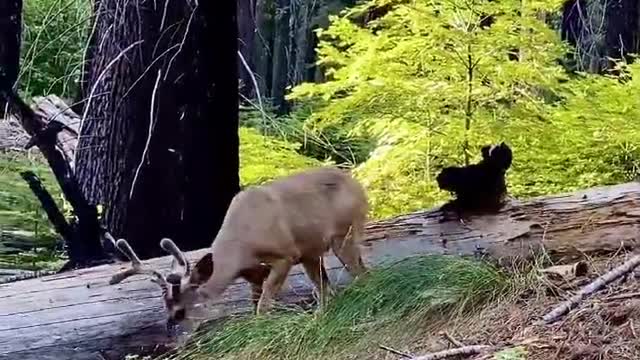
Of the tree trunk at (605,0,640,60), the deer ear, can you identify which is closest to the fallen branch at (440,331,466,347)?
the deer ear

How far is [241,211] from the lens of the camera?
621cm

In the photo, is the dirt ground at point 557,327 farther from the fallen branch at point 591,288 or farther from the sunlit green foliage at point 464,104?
the sunlit green foliage at point 464,104

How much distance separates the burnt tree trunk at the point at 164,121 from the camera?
23.7 ft

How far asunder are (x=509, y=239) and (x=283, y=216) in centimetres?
149

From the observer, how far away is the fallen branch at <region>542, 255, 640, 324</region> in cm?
464

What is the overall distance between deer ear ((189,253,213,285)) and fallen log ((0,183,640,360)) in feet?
0.69

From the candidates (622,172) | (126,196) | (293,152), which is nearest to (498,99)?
(622,172)

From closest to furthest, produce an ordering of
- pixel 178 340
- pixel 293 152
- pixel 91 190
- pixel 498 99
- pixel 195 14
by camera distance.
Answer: pixel 178 340 < pixel 195 14 < pixel 91 190 < pixel 498 99 < pixel 293 152

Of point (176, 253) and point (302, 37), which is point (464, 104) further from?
point (302, 37)

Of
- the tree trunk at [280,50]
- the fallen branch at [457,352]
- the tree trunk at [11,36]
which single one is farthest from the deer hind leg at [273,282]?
the tree trunk at [280,50]

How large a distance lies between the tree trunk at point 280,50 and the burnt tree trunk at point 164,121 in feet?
67.5

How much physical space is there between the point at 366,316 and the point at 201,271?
1.10 metres

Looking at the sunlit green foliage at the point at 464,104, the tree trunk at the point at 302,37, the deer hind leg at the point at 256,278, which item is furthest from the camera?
the tree trunk at the point at 302,37

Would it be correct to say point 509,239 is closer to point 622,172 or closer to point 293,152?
point 622,172
